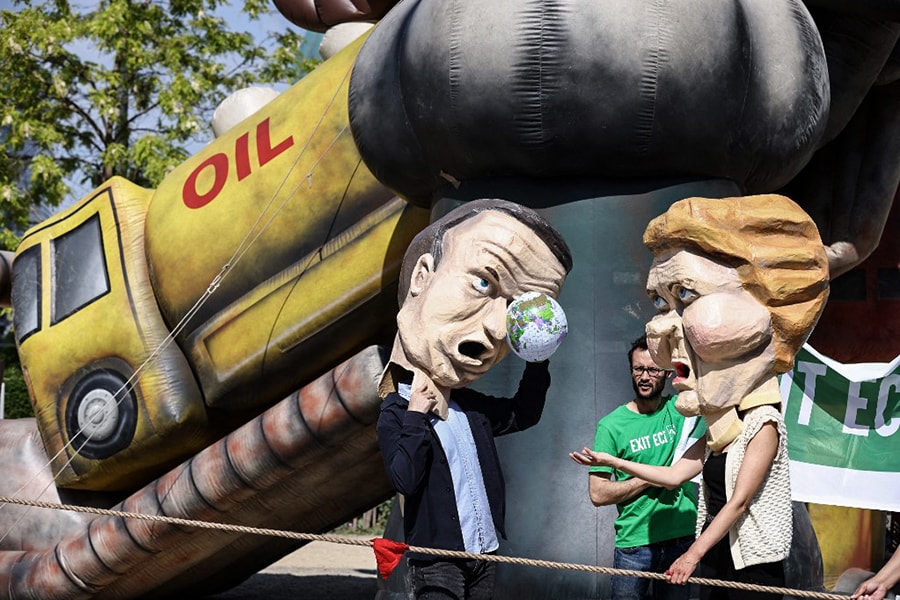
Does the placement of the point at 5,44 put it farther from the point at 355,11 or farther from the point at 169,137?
the point at 355,11

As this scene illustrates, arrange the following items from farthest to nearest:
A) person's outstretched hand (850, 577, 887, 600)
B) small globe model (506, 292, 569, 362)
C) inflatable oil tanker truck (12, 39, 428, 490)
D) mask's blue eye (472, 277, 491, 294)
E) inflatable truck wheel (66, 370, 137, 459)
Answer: inflatable truck wheel (66, 370, 137, 459) < inflatable oil tanker truck (12, 39, 428, 490) < mask's blue eye (472, 277, 491, 294) < small globe model (506, 292, 569, 362) < person's outstretched hand (850, 577, 887, 600)

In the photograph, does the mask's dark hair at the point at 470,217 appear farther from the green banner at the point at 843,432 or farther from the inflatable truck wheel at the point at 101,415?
the inflatable truck wheel at the point at 101,415

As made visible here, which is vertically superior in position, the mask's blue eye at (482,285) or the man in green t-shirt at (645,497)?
the mask's blue eye at (482,285)

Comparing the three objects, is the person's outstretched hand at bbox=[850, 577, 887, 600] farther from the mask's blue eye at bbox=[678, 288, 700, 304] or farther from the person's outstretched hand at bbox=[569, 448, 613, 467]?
the mask's blue eye at bbox=[678, 288, 700, 304]

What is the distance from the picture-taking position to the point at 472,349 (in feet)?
12.7

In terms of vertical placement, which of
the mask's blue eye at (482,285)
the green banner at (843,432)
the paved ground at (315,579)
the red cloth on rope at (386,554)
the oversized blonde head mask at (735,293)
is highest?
the mask's blue eye at (482,285)

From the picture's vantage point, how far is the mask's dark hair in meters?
3.98

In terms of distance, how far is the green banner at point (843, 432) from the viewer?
5.15 metres

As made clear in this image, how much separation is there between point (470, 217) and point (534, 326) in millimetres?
462

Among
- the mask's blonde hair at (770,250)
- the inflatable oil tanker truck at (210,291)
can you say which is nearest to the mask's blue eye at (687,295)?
the mask's blonde hair at (770,250)

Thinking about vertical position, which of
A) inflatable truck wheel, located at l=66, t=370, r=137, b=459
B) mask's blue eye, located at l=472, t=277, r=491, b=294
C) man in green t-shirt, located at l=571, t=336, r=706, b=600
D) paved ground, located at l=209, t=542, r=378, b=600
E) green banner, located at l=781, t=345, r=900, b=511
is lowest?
paved ground, located at l=209, t=542, r=378, b=600

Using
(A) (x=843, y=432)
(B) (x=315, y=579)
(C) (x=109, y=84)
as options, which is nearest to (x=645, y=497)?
(A) (x=843, y=432)

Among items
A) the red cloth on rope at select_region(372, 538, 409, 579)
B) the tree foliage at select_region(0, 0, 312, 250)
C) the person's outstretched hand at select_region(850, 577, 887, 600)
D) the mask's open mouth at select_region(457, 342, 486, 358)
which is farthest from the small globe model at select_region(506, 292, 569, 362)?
the tree foliage at select_region(0, 0, 312, 250)

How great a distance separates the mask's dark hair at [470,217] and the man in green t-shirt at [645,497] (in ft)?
1.30
